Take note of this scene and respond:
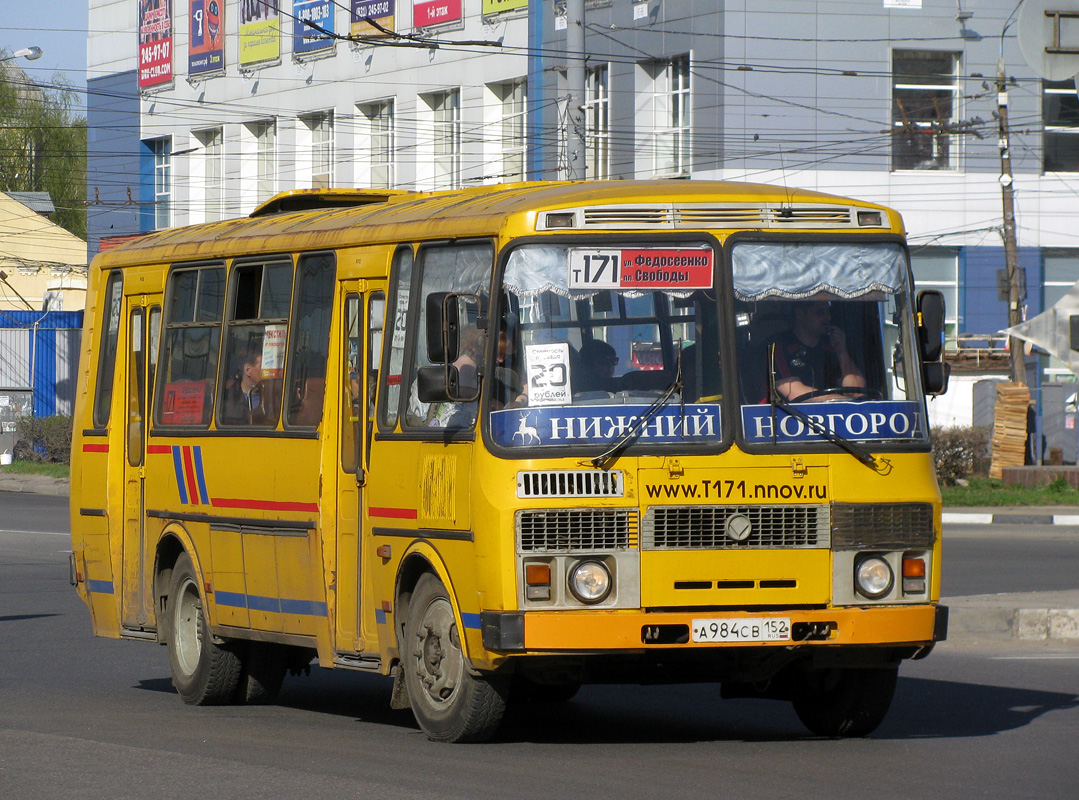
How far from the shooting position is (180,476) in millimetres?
10766

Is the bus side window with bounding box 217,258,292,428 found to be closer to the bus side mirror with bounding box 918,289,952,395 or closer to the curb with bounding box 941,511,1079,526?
the bus side mirror with bounding box 918,289,952,395

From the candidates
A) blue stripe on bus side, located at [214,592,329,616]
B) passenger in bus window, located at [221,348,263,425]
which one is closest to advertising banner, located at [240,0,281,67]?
passenger in bus window, located at [221,348,263,425]

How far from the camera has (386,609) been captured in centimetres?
884

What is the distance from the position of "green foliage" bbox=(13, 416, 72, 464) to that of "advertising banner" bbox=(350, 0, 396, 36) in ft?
39.9

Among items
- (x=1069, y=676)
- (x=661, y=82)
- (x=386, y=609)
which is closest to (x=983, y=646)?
(x=1069, y=676)

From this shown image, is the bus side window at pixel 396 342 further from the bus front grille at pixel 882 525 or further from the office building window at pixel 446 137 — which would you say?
the office building window at pixel 446 137

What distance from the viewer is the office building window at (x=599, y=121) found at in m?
40.3

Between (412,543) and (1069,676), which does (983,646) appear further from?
(412,543)

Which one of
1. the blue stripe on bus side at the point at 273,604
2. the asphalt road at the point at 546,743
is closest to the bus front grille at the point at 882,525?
the asphalt road at the point at 546,743

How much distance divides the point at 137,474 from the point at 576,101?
1085cm

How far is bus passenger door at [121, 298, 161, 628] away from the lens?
11.2 meters

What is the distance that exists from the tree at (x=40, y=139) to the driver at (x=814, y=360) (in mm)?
67701

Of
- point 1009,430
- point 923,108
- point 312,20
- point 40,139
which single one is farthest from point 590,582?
point 40,139

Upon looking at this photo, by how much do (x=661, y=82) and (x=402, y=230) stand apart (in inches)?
1238
